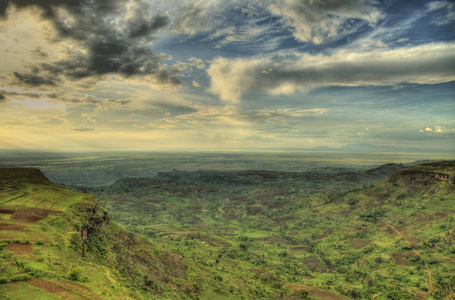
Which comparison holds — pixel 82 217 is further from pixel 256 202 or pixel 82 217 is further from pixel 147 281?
pixel 256 202

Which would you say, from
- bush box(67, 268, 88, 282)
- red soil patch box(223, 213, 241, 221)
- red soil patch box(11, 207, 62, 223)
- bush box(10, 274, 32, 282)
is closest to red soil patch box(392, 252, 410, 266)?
bush box(67, 268, 88, 282)

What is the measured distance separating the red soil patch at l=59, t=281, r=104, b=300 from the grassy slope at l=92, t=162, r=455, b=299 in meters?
26.2

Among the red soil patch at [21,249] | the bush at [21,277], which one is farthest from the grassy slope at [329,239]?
the bush at [21,277]

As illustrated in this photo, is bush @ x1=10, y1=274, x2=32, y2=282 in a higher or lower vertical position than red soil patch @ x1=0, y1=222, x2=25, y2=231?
lower

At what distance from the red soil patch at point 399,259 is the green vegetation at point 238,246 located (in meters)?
0.26

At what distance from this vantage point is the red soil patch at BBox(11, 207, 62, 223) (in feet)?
105

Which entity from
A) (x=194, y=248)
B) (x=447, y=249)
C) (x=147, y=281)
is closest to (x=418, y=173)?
(x=447, y=249)

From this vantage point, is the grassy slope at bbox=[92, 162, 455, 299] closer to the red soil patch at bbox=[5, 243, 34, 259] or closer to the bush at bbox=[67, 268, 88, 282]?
the bush at bbox=[67, 268, 88, 282]

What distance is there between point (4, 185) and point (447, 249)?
10285cm

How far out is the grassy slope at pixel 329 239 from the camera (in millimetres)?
61594

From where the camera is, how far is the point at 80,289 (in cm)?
2178

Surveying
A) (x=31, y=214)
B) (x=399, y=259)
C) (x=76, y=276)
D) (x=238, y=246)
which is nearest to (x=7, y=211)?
(x=31, y=214)

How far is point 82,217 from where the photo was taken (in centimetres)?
3756

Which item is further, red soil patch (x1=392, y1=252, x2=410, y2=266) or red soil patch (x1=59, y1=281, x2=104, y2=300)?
red soil patch (x1=392, y1=252, x2=410, y2=266)
